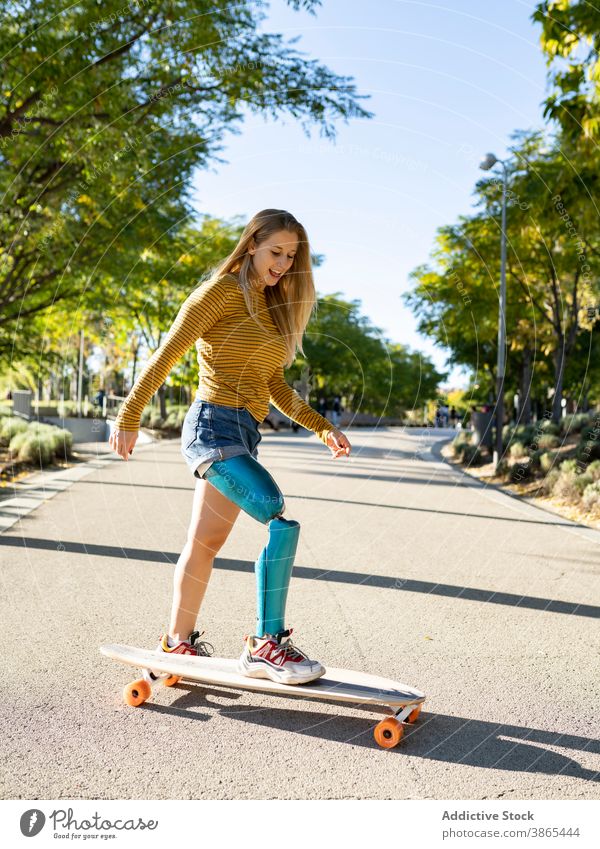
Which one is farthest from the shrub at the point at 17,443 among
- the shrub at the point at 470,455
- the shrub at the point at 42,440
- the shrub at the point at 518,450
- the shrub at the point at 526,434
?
the shrub at the point at 470,455

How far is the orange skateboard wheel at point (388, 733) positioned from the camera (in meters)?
3.05

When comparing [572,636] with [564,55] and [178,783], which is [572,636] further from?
[564,55]

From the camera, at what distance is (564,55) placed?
8.26m

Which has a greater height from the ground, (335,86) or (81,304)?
(335,86)

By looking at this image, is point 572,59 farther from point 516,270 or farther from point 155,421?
point 155,421

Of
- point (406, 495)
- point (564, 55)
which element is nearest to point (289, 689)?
point (564, 55)

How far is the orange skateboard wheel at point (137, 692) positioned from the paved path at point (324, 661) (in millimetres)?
77

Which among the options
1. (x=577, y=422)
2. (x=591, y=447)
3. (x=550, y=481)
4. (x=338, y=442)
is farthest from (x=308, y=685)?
(x=577, y=422)

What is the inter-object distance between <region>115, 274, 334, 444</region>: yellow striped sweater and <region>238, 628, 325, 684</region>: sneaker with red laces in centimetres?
93

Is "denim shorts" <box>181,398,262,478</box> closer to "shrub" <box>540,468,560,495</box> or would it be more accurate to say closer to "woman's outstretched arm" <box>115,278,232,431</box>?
"woman's outstretched arm" <box>115,278,232,431</box>

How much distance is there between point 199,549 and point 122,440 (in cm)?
61

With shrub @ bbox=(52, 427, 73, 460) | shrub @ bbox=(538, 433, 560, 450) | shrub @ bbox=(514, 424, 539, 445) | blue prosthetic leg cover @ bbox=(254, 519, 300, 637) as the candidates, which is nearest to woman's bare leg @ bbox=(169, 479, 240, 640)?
blue prosthetic leg cover @ bbox=(254, 519, 300, 637)
